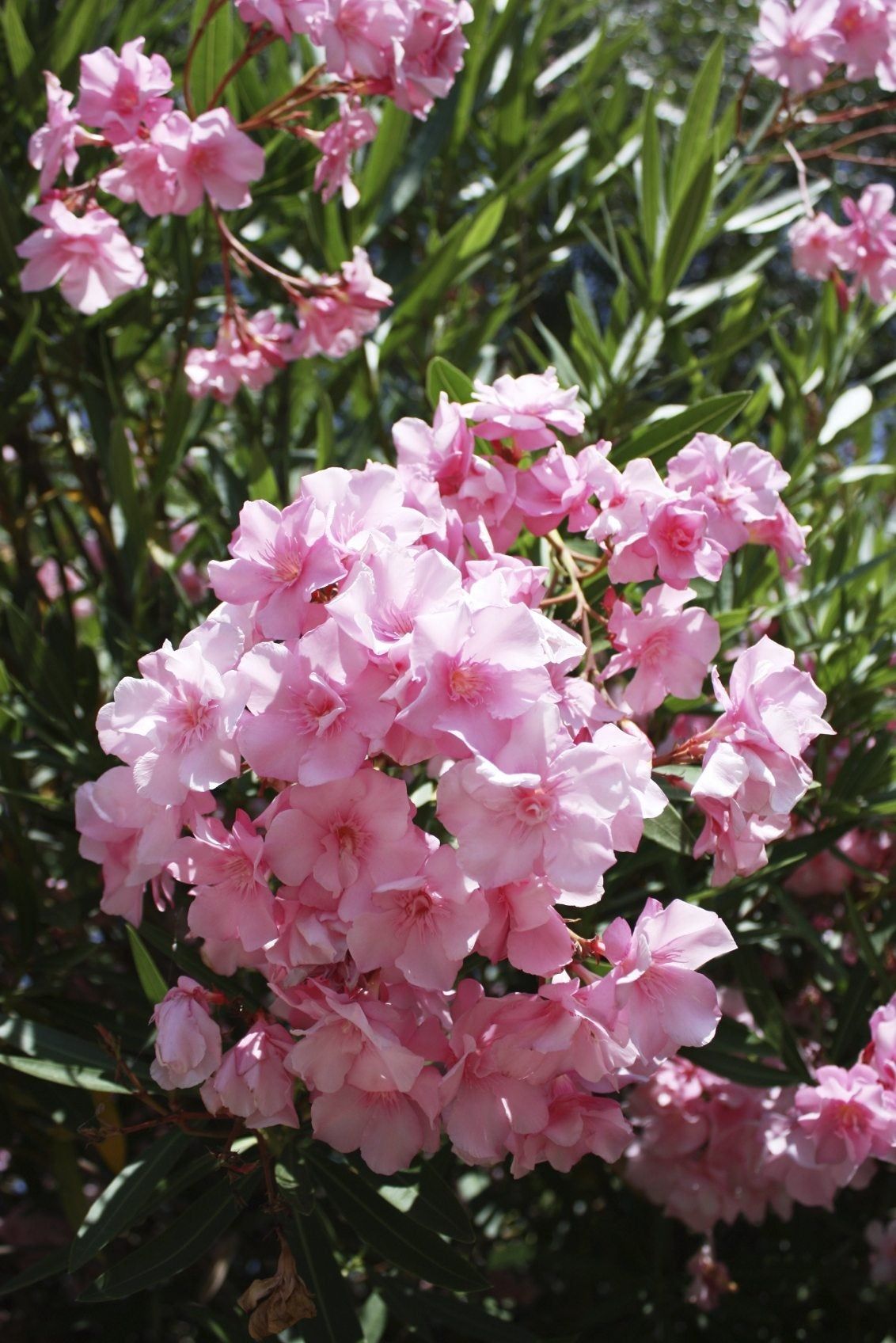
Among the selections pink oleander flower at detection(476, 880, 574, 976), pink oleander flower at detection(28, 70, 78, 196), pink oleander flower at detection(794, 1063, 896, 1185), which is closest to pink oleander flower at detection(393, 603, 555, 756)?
pink oleander flower at detection(476, 880, 574, 976)

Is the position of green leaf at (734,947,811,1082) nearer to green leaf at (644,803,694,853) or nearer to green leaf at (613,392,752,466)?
green leaf at (644,803,694,853)

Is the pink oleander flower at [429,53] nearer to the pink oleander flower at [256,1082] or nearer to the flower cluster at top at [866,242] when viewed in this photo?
the flower cluster at top at [866,242]

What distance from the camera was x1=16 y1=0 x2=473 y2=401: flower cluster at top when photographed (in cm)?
117

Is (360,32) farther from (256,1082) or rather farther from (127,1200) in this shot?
(127,1200)

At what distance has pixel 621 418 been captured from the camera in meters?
1.56

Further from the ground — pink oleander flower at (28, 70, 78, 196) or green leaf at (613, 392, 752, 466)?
pink oleander flower at (28, 70, 78, 196)

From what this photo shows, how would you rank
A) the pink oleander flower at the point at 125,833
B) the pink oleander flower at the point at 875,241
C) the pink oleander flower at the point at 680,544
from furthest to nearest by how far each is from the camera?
the pink oleander flower at the point at 875,241
the pink oleander flower at the point at 680,544
the pink oleander flower at the point at 125,833

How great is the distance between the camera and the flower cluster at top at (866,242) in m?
1.60

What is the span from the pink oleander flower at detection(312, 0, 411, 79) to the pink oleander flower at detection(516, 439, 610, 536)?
500mm

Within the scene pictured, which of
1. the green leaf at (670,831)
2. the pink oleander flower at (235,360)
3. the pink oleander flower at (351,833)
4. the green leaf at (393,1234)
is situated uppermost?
the pink oleander flower at (235,360)

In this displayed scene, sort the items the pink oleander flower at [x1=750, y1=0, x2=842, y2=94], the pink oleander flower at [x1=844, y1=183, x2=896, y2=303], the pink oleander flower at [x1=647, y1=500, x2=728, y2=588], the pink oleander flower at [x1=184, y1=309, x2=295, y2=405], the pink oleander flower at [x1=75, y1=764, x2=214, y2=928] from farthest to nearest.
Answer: the pink oleander flower at [x1=844, y1=183, x2=896, y2=303], the pink oleander flower at [x1=750, y1=0, x2=842, y2=94], the pink oleander flower at [x1=184, y1=309, x2=295, y2=405], the pink oleander flower at [x1=647, y1=500, x2=728, y2=588], the pink oleander flower at [x1=75, y1=764, x2=214, y2=928]

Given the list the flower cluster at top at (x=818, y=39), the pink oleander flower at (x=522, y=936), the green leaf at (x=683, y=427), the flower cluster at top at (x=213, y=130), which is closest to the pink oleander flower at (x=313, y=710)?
the pink oleander flower at (x=522, y=936)

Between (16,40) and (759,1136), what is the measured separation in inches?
63.7

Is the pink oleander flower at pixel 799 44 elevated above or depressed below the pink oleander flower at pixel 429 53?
below
